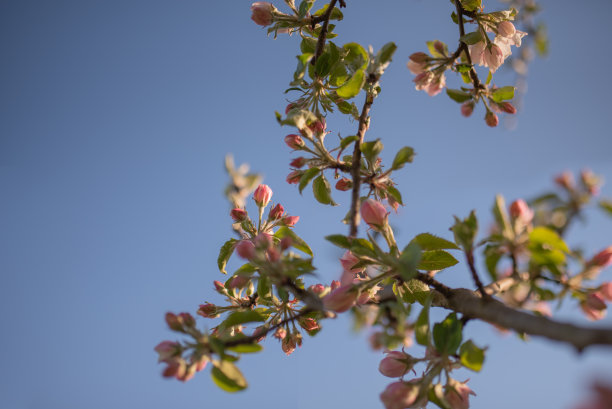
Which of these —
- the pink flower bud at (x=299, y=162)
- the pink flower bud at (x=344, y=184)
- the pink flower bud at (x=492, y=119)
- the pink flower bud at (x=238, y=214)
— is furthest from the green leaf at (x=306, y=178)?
the pink flower bud at (x=492, y=119)

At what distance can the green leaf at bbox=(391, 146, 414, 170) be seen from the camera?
51.1 inches

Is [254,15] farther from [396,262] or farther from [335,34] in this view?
[396,262]

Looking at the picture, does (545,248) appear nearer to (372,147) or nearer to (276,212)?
(372,147)

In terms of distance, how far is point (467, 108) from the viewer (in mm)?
1869

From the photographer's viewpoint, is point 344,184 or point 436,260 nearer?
point 436,260

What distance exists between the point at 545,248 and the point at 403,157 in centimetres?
53

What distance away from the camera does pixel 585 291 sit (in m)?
1.04

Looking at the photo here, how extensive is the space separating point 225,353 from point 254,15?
141 cm

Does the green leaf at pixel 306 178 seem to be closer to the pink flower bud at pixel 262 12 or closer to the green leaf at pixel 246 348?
the green leaf at pixel 246 348

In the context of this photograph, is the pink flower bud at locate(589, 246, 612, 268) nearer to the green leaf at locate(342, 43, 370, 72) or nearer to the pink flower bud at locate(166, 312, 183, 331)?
the green leaf at locate(342, 43, 370, 72)

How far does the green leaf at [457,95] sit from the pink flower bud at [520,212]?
0.92 meters

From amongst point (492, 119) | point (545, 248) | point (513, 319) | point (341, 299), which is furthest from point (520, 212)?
point (492, 119)

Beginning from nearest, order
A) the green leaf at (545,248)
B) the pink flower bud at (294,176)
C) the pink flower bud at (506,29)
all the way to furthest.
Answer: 1. the green leaf at (545,248)
2. the pink flower bud at (294,176)
3. the pink flower bud at (506,29)

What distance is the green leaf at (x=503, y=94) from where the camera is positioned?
1.71 meters
